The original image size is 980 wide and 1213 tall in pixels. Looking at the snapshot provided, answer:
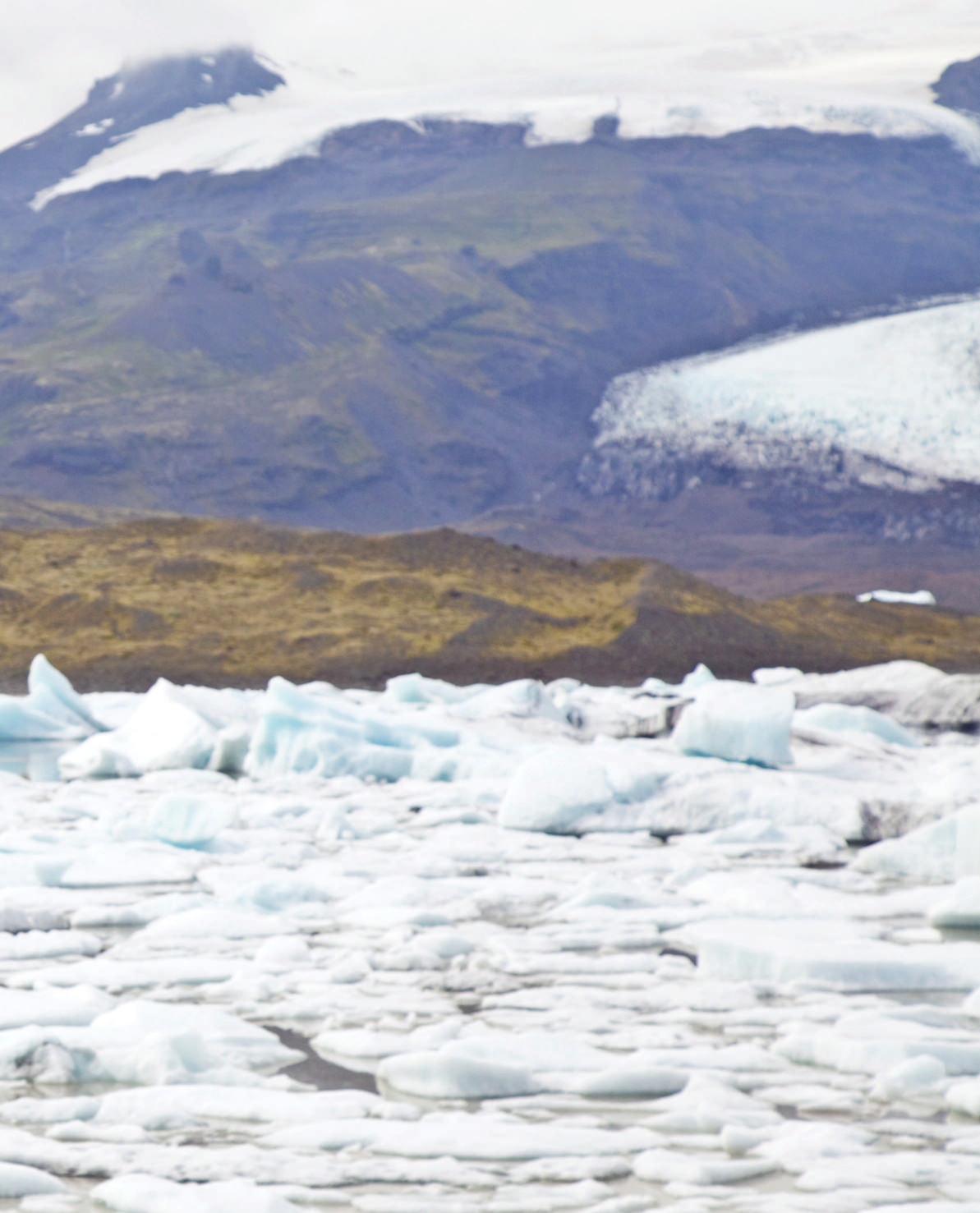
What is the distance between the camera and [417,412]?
2095 inches

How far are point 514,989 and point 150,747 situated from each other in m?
7.93

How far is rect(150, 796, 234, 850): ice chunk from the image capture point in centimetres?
788

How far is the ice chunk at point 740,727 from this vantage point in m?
10.3

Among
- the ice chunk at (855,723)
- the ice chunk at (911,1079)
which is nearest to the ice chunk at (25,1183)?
the ice chunk at (911,1079)

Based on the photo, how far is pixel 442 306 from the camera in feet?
197

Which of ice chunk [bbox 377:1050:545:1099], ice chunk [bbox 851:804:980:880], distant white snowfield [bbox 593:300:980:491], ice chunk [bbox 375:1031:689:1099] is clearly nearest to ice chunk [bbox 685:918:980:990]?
ice chunk [bbox 375:1031:689:1099]

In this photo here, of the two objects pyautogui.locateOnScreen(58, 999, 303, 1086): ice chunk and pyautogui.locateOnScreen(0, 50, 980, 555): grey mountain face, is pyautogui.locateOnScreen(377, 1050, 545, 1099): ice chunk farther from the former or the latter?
pyautogui.locateOnScreen(0, 50, 980, 555): grey mountain face

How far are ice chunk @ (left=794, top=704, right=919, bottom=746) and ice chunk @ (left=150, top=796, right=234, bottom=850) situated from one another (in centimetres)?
664

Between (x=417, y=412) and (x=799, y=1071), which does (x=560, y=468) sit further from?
(x=799, y=1071)

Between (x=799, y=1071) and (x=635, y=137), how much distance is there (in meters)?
75.8

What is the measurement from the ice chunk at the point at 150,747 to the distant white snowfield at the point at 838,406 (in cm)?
3384

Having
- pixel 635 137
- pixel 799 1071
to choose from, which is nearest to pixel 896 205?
pixel 635 137

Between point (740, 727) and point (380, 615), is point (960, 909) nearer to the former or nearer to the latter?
point (740, 727)

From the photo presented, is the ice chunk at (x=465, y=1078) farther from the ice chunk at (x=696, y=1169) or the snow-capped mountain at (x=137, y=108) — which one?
the snow-capped mountain at (x=137, y=108)
